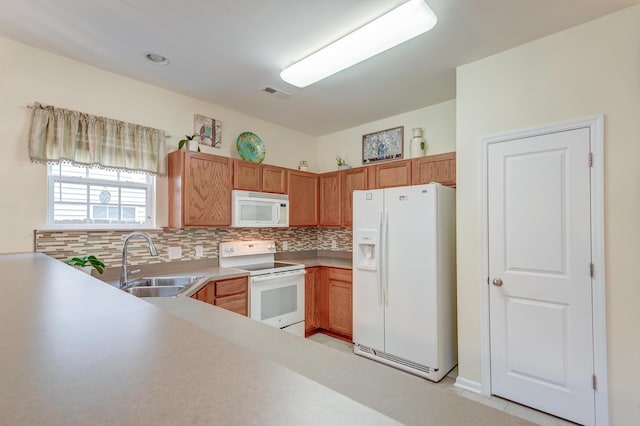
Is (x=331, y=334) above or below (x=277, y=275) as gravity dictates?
below

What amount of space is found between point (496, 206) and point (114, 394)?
2541mm

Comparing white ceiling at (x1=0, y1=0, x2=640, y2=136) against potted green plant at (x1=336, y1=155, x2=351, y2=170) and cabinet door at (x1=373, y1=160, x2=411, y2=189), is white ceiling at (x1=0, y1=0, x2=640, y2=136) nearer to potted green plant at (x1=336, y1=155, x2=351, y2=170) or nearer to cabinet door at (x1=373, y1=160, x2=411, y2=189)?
cabinet door at (x1=373, y1=160, x2=411, y2=189)

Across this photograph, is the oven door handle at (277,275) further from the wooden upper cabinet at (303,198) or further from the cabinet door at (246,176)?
the cabinet door at (246,176)

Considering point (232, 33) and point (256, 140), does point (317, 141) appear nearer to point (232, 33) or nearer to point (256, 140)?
point (256, 140)

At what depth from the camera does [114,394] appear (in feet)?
1.24

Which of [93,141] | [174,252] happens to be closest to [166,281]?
[174,252]

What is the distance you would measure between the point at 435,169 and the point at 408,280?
1.14m

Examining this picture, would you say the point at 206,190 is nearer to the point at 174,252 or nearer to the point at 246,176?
the point at 246,176

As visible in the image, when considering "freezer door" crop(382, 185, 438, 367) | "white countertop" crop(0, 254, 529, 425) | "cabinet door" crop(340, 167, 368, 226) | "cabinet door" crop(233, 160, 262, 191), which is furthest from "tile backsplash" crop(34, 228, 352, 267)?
"white countertop" crop(0, 254, 529, 425)

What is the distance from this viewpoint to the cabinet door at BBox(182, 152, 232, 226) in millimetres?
2822

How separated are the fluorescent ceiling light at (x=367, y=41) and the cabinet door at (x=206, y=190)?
1125 mm

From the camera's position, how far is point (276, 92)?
2996mm

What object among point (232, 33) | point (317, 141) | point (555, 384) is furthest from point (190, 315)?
point (317, 141)

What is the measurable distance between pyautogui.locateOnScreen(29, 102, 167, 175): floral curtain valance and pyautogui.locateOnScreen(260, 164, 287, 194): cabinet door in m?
1.04
